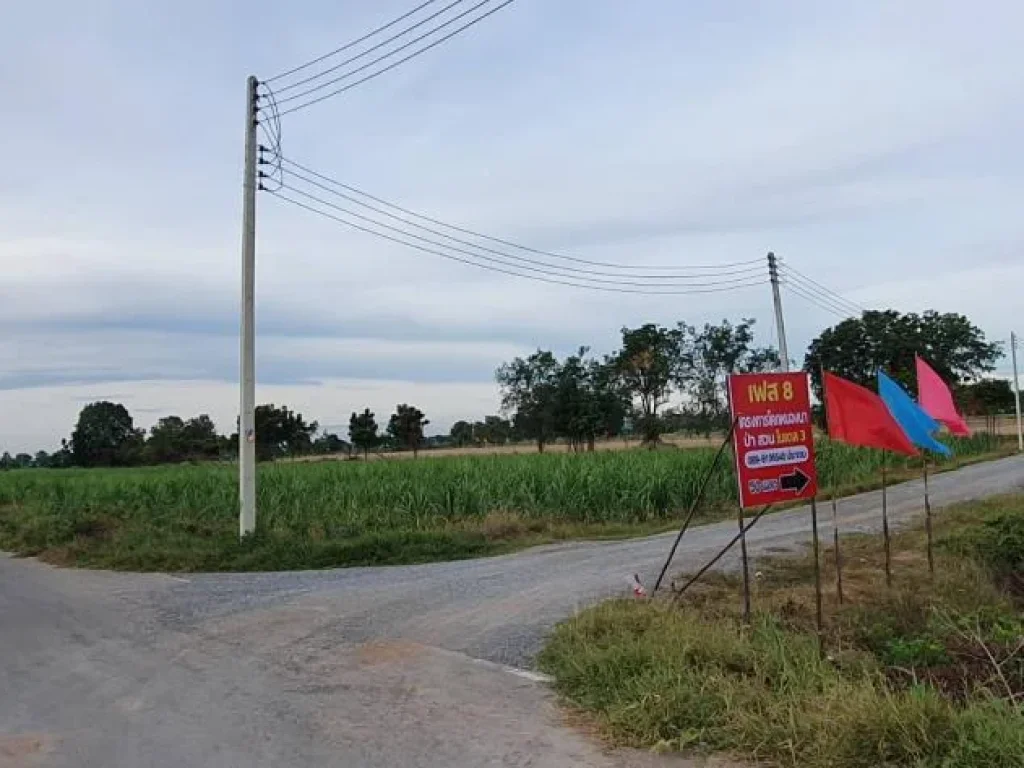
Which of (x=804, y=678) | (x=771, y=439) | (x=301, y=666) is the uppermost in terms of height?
(x=771, y=439)

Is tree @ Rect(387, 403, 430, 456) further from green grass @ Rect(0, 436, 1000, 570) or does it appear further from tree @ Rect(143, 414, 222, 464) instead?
green grass @ Rect(0, 436, 1000, 570)

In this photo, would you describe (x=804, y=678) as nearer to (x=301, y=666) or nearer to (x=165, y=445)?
(x=301, y=666)

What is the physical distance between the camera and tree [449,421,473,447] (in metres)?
104

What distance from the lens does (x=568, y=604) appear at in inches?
368

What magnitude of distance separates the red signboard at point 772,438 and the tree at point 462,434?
311 ft

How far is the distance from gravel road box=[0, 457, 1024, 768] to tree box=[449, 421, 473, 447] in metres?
89.7

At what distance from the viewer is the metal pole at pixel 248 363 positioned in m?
15.7

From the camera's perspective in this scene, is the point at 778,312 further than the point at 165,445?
No

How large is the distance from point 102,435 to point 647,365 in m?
65.4

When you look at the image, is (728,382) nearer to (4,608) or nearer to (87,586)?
(4,608)

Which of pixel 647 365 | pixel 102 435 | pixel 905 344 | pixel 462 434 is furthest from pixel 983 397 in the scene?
pixel 102 435

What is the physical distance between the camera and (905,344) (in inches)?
2625

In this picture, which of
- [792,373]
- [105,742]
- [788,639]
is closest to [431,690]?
[105,742]

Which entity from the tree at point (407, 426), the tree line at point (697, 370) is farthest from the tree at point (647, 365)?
the tree at point (407, 426)
